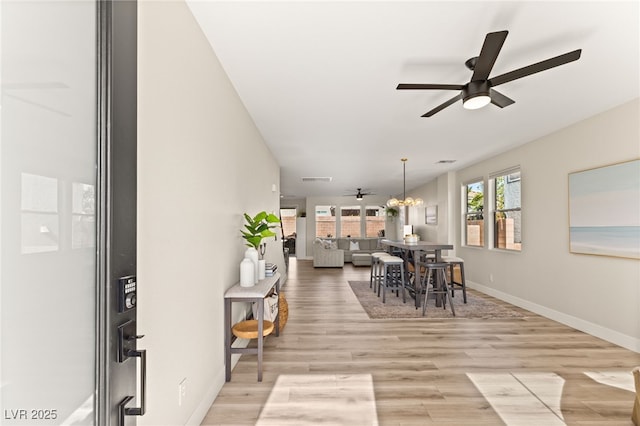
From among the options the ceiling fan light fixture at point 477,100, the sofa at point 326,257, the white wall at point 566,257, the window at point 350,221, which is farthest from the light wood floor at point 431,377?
the window at point 350,221

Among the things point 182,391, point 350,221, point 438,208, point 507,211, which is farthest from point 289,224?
point 182,391

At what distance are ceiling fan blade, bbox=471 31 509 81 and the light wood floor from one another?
2.31 m

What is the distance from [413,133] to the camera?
4.39 m

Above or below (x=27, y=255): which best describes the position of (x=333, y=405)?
below

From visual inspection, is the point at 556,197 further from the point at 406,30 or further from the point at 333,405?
the point at 333,405

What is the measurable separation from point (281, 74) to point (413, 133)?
7.67 feet

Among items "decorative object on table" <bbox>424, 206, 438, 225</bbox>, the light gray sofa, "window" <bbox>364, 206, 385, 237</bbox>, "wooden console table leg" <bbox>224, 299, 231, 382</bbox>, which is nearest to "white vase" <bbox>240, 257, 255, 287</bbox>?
"wooden console table leg" <bbox>224, 299, 231, 382</bbox>

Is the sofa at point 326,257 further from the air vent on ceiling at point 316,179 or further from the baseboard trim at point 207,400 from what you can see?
the baseboard trim at point 207,400

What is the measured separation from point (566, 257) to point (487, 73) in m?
3.13

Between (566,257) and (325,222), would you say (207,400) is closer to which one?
(566,257)

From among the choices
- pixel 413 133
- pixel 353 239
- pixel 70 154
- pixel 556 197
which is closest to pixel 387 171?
pixel 413 133

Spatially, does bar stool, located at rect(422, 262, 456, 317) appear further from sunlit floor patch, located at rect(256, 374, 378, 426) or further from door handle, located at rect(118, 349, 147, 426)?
door handle, located at rect(118, 349, 147, 426)

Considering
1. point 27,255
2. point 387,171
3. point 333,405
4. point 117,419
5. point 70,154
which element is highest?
point 387,171

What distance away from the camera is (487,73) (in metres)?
2.27
